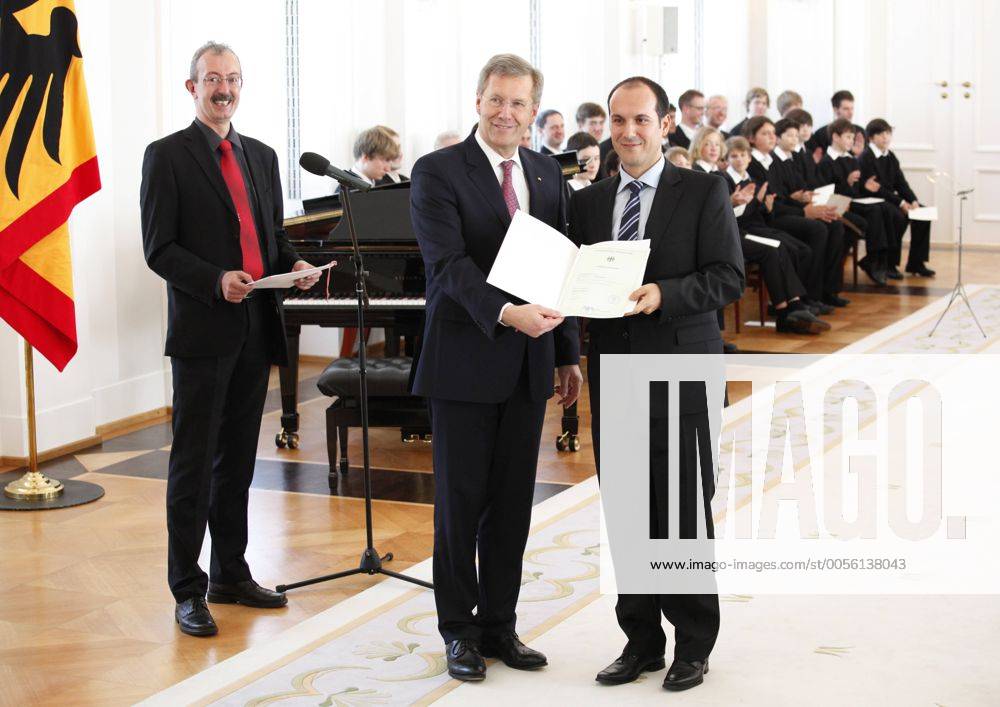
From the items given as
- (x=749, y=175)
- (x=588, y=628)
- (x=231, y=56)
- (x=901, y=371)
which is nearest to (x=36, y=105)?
(x=231, y=56)

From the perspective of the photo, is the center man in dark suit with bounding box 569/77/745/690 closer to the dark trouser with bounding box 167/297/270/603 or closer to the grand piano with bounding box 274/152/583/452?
the dark trouser with bounding box 167/297/270/603

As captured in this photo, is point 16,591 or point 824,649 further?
point 16,591

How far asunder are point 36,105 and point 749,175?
21.2 feet

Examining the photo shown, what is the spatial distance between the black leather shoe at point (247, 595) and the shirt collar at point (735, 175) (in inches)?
260

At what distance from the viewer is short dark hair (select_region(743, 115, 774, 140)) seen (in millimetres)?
10977

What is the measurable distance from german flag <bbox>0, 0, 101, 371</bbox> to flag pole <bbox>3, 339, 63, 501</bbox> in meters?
0.12

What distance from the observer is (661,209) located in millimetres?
3457

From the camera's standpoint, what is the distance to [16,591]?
458 cm

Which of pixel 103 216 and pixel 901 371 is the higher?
pixel 103 216

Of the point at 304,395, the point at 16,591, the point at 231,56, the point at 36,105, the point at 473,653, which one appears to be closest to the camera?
the point at 473,653

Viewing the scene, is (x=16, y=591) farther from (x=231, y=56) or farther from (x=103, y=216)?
(x=103, y=216)

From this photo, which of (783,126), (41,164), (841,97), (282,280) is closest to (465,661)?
(282,280)

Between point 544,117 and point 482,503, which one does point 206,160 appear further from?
point 544,117

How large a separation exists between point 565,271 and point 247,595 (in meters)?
1.75
